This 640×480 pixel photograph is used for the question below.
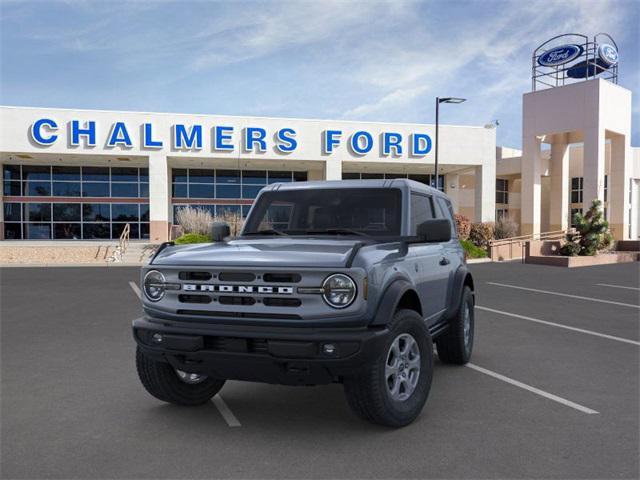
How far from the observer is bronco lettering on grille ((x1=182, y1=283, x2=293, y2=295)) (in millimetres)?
3972

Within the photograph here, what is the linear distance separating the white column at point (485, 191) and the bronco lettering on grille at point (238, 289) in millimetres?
34210

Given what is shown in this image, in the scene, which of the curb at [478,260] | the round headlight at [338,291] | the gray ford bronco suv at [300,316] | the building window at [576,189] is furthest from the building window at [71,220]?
the round headlight at [338,291]

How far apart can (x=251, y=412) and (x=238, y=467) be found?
1132mm

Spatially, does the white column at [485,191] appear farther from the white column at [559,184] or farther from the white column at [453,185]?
the white column at [453,185]

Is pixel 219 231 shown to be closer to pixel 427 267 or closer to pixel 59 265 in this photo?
pixel 427 267

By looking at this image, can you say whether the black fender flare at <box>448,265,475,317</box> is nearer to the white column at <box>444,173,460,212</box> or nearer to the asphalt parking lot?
the asphalt parking lot

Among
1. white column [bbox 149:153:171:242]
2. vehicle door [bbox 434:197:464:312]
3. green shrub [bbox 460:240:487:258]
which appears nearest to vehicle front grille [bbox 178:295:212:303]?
vehicle door [bbox 434:197:464:312]

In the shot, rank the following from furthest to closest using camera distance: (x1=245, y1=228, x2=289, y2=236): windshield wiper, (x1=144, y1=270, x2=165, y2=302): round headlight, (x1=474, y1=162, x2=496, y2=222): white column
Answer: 1. (x1=474, y1=162, x2=496, y2=222): white column
2. (x1=245, y1=228, x2=289, y2=236): windshield wiper
3. (x1=144, y1=270, x2=165, y2=302): round headlight

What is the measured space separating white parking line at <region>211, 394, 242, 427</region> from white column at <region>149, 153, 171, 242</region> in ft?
93.4

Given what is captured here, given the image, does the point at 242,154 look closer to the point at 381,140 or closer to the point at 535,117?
the point at 381,140

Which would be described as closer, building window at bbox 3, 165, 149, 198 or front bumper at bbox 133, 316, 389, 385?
front bumper at bbox 133, 316, 389, 385

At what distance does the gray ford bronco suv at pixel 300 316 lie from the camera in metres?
3.91

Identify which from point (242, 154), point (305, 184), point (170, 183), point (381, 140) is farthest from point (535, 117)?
point (305, 184)

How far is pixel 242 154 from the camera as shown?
32969mm
